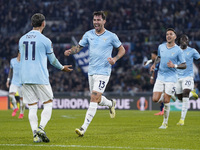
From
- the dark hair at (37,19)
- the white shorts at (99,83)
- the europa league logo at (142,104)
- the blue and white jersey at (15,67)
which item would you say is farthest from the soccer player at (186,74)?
the europa league logo at (142,104)

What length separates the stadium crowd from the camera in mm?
31656

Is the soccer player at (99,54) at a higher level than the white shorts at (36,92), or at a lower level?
higher

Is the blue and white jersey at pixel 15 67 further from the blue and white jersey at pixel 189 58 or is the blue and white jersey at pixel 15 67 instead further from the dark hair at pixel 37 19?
the dark hair at pixel 37 19

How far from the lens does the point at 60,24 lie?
1475 inches

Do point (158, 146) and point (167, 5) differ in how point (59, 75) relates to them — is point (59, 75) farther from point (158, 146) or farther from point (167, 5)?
point (158, 146)

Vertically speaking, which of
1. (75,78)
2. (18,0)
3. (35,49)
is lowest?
(75,78)

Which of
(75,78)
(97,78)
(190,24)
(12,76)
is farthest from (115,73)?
(97,78)

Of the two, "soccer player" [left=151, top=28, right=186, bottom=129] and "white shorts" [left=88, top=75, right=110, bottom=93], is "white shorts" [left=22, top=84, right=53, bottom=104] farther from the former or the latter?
"soccer player" [left=151, top=28, right=186, bottom=129]

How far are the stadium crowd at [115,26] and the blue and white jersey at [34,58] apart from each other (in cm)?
2161

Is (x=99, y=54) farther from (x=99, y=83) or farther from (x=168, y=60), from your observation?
(x=168, y=60)

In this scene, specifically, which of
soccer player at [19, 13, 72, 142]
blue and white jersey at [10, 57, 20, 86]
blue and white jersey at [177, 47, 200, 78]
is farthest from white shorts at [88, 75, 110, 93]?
blue and white jersey at [10, 57, 20, 86]

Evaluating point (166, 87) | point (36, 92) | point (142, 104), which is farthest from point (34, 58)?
point (142, 104)

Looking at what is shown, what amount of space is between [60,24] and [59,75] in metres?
6.07

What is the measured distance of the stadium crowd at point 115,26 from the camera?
3166cm
